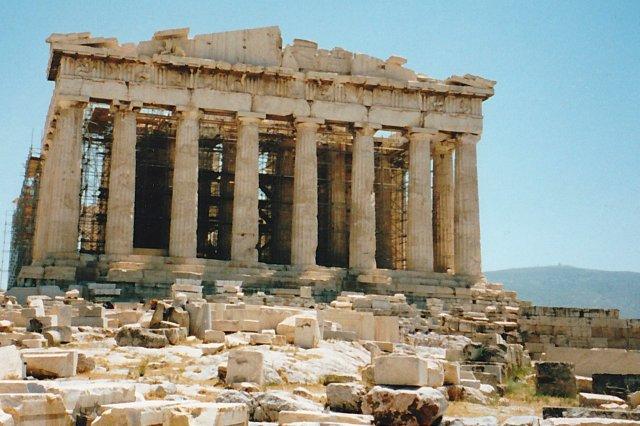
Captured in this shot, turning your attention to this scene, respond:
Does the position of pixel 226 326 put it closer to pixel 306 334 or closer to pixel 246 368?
pixel 306 334

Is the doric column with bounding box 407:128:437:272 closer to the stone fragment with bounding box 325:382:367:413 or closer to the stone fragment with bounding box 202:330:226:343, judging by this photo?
the stone fragment with bounding box 202:330:226:343

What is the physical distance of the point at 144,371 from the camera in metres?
13.5

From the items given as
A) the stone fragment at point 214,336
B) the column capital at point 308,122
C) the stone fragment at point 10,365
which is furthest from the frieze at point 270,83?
the stone fragment at point 10,365

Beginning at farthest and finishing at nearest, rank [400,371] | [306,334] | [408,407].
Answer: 1. [306,334]
2. [400,371]
3. [408,407]

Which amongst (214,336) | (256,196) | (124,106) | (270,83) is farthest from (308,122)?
(214,336)

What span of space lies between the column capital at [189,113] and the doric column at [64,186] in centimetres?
346

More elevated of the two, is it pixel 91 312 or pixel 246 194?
pixel 246 194

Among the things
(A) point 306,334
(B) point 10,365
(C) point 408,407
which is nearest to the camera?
(C) point 408,407

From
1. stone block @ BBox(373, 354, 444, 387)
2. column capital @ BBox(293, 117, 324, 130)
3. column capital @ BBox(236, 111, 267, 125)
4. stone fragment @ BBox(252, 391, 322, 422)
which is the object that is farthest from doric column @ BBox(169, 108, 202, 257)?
stone block @ BBox(373, 354, 444, 387)

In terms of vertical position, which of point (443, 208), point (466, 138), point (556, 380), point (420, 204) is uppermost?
point (466, 138)

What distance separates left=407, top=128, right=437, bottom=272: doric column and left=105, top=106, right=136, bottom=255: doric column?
10668 millimetres

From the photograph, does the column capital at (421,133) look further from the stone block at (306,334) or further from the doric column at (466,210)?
the stone block at (306,334)

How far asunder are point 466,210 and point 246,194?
878 centimetres

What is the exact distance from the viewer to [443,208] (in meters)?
37.7
